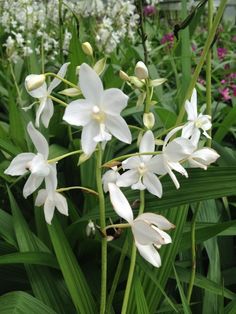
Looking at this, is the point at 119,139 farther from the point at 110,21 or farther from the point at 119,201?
the point at 110,21

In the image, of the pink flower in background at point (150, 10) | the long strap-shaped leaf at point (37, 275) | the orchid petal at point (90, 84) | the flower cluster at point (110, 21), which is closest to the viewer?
the orchid petal at point (90, 84)

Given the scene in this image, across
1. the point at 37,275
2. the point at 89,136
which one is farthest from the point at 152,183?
the point at 37,275

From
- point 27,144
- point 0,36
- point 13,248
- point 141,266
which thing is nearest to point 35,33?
point 0,36

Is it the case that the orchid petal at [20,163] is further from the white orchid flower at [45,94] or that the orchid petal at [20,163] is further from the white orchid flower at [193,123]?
the white orchid flower at [193,123]

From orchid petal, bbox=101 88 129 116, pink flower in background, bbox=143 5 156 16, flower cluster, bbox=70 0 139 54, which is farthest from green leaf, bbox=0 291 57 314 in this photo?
pink flower in background, bbox=143 5 156 16

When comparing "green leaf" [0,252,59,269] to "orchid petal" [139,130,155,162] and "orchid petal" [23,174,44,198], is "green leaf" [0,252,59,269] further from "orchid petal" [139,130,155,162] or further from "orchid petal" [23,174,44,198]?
"orchid petal" [139,130,155,162]

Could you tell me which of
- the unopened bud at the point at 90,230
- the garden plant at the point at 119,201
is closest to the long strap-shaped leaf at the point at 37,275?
the garden plant at the point at 119,201

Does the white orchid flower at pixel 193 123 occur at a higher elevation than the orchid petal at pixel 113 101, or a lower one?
lower
